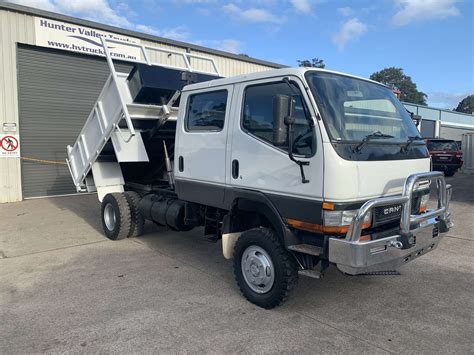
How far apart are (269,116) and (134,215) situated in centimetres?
392

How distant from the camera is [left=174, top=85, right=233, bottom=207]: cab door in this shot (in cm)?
487

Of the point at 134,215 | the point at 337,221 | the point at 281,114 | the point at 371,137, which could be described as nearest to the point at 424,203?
the point at 371,137

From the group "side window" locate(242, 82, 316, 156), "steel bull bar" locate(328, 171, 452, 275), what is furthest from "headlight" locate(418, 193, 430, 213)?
"side window" locate(242, 82, 316, 156)

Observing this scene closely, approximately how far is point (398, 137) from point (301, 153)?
1.30 metres

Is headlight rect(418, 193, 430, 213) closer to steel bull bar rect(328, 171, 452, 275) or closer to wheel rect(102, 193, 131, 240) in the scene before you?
steel bull bar rect(328, 171, 452, 275)

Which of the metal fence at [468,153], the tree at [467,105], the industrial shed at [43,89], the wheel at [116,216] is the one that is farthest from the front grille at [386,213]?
the tree at [467,105]

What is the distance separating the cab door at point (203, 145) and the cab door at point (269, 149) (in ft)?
0.69

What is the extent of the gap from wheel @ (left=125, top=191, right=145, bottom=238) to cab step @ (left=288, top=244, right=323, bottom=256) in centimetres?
388

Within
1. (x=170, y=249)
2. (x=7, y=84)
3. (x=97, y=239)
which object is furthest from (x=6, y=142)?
(x=170, y=249)

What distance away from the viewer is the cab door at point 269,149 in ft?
12.5

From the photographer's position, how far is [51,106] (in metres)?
12.4

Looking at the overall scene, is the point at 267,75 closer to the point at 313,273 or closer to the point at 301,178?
the point at 301,178

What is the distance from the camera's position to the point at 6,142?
11445mm

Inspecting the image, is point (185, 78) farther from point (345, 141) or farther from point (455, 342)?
point (455, 342)
